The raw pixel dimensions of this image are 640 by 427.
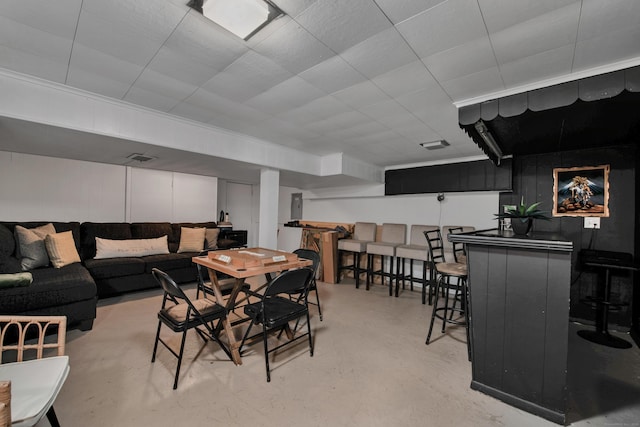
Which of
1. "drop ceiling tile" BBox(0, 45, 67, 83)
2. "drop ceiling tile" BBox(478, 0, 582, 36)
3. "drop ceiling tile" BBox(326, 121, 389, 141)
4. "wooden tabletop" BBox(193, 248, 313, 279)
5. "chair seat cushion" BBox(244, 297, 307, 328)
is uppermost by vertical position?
"drop ceiling tile" BBox(478, 0, 582, 36)

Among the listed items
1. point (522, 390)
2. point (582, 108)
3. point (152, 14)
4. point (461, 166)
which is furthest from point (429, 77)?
point (461, 166)

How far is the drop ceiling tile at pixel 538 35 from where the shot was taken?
4.71 feet

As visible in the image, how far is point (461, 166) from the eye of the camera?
14.6ft

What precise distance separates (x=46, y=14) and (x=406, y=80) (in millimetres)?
2358

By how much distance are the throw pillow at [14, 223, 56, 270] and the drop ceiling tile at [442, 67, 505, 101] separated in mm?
4788

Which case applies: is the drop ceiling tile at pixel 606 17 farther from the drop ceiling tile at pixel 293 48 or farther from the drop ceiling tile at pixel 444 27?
the drop ceiling tile at pixel 293 48

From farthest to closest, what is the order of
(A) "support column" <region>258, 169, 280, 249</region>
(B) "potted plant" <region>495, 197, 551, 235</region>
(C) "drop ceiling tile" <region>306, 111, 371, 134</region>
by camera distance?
(A) "support column" <region>258, 169, 280, 249</region>
(C) "drop ceiling tile" <region>306, 111, 371, 134</region>
(B) "potted plant" <region>495, 197, 551, 235</region>

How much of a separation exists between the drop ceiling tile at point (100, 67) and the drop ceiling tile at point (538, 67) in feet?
9.26

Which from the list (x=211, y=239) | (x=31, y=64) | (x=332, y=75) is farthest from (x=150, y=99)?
(x=211, y=239)

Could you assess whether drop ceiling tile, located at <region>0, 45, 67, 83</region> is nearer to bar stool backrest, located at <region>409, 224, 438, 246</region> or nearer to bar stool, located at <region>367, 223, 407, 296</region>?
bar stool, located at <region>367, 223, 407, 296</region>

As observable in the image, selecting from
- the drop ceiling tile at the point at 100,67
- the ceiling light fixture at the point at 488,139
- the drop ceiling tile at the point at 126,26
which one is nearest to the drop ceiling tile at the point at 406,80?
the ceiling light fixture at the point at 488,139

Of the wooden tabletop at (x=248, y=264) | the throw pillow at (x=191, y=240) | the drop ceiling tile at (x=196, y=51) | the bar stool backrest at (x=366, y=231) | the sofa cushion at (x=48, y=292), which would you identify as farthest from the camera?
the bar stool backrest at (x=366, y=231)

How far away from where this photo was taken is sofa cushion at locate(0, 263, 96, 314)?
238 cm

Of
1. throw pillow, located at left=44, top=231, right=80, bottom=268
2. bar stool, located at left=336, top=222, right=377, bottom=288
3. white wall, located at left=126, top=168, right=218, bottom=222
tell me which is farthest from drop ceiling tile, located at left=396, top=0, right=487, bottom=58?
white wall, located at left=126, top=168, right=218, bottom=222
